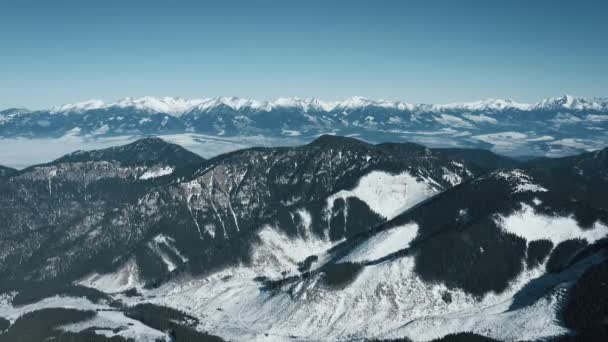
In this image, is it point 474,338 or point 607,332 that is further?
point 474,338

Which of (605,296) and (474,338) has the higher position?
(605,296)

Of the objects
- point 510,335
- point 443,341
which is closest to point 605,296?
point 510,335

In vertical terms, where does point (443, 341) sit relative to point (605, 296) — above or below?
below

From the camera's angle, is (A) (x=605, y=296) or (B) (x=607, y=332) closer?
(B) (x=607, y=332)

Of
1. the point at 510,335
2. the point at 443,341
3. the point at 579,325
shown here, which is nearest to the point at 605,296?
the point at 579,325

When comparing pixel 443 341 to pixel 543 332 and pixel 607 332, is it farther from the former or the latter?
pixel 607 332

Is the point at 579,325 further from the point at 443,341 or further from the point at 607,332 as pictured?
the point at 443,341

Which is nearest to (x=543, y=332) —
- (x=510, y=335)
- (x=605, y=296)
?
(x=510, y=335)
